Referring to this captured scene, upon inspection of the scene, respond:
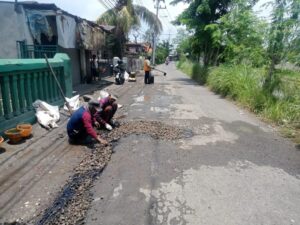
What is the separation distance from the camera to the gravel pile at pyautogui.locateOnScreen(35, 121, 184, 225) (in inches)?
118

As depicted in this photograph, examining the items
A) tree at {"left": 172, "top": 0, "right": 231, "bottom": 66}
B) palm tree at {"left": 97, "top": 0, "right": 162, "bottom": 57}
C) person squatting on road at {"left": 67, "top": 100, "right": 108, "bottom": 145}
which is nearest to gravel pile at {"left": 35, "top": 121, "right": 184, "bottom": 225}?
person squatting on road at {"left": 67, "top": 100, "right": 108, "bottom": 145}

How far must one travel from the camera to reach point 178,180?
3.94 m

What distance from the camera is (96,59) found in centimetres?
1844

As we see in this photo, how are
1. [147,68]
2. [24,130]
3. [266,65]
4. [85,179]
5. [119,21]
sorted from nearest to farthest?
[85,179] < [24,130] < [266,65] < [147,68] < [119,21]

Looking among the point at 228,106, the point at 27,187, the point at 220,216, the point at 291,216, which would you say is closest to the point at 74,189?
the point at 27,187

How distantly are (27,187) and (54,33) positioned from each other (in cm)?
851

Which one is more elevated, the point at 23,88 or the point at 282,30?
the point at 282,30

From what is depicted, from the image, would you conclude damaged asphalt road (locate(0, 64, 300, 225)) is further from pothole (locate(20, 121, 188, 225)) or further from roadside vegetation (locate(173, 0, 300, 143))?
roadside vegetation (locate(173, 0, 300, 143))

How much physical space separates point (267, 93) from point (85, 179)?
23.8 feet

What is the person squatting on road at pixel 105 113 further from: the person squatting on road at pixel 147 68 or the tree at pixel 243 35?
the person squatting on road at pixel 147 68

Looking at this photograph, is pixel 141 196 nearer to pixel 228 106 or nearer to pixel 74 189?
pixel 74 189

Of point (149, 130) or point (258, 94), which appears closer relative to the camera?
point (149, 130)

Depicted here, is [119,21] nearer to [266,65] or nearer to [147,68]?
[147,68]

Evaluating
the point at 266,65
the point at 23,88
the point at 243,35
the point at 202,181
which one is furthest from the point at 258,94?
the point at 23,88
